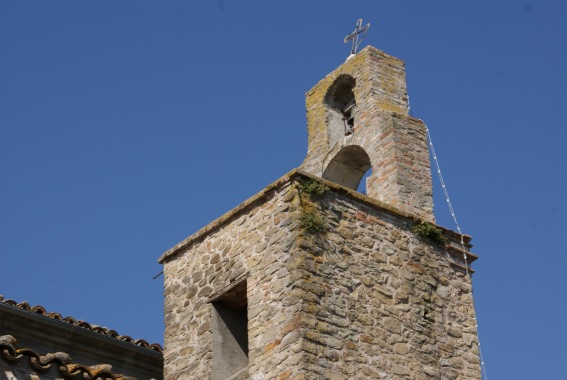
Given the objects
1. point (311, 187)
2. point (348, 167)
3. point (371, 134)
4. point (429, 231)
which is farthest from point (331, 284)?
point (348, 167)

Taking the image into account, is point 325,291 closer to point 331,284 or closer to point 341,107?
point 331,284

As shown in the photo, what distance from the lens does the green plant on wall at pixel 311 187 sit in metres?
14.4

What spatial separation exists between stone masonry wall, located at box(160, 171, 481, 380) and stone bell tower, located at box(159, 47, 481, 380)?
14mm

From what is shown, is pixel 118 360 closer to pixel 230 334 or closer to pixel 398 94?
pixel 230 334

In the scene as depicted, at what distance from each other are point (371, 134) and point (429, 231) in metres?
1.82

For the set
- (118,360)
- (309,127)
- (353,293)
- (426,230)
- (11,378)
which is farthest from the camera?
(309,127)

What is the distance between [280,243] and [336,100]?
4073 mm

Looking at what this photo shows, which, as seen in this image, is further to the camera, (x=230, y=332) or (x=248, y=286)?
(x=230, y=332)

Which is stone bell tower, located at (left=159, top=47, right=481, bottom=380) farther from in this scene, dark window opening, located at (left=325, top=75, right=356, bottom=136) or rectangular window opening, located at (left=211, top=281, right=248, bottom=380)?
dark window opening, located at (left=325, top=75, right=356, bottom=136)

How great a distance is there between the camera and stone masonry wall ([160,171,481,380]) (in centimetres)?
1364

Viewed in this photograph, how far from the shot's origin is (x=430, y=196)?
1586cm

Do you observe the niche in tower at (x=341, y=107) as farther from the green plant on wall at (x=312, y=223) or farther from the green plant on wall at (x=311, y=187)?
the green plant on wall at (x=312, y=223)

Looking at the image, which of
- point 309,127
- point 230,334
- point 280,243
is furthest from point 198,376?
point 309,127

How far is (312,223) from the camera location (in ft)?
46.4
